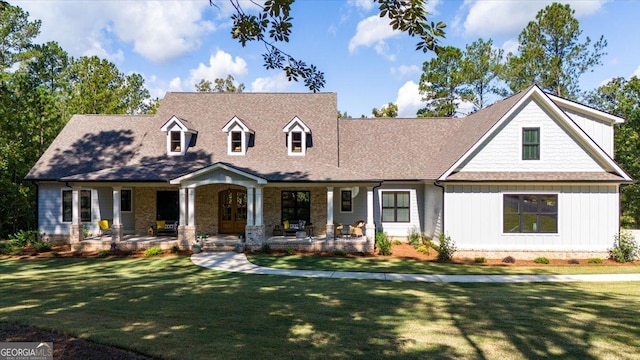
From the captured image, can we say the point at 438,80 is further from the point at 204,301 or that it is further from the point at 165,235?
the point at 204,301

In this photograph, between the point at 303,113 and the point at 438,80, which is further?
the point at 438,80

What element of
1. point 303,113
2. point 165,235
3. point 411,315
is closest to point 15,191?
point 165,235

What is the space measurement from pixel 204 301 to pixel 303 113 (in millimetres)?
17149

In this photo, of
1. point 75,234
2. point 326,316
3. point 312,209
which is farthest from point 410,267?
point 75,234

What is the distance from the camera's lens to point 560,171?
741 inches

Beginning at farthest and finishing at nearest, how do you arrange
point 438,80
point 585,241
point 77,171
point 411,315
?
point 438,80 → point 77,171 → point 585,241 → point 411,315

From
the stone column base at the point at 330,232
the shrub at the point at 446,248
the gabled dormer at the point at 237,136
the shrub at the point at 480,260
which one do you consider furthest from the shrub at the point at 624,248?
the gabled dormer at the point at 237,136

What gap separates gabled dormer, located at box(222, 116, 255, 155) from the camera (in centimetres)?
2244

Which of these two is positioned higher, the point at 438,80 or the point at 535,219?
the point at 438,80

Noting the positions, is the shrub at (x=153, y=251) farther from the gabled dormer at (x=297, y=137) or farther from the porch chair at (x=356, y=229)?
the porch chair at (x=356, y=229)

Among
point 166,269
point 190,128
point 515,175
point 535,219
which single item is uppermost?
point 190,128

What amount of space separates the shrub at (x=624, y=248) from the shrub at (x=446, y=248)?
7.37 meters

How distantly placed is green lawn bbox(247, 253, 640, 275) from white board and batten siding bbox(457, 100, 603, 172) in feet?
15.4

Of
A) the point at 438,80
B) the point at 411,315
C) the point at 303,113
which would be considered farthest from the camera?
the point at 438,80
